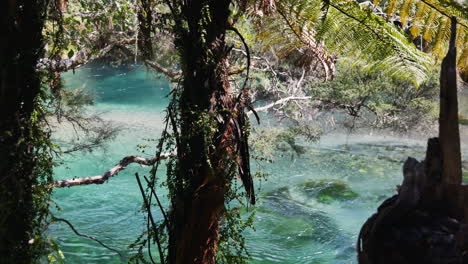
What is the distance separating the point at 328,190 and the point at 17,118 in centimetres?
555

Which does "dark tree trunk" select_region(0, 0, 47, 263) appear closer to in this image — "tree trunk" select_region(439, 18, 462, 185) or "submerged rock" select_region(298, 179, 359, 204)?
"tree trunk" select_region(439, 18, 462, 185)

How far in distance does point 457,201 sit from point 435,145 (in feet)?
0.30

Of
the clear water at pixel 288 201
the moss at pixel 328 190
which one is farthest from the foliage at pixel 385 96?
the moss at pixel 328 190

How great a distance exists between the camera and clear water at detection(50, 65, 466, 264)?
495 cm

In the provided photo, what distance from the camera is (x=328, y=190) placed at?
6.44 m

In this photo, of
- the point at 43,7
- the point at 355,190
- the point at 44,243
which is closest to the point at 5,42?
the point at 43,7

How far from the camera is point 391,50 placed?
5.91 feet

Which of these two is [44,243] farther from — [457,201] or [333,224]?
[333,224]

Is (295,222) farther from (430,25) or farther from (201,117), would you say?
(201,117)

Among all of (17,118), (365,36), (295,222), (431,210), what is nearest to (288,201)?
(295,222)

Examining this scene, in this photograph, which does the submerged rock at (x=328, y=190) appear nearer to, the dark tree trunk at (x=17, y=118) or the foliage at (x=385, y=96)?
the foliage at (x=385, y=96)

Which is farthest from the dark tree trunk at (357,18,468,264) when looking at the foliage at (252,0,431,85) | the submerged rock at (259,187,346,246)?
the submerged rock at (259,187,346,246)

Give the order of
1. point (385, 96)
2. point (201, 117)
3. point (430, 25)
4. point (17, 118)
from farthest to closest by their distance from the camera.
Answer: point (385, 96) → point (430, 25) → point (201, 117) → point (17, 118)

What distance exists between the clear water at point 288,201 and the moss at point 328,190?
0.03 meters
